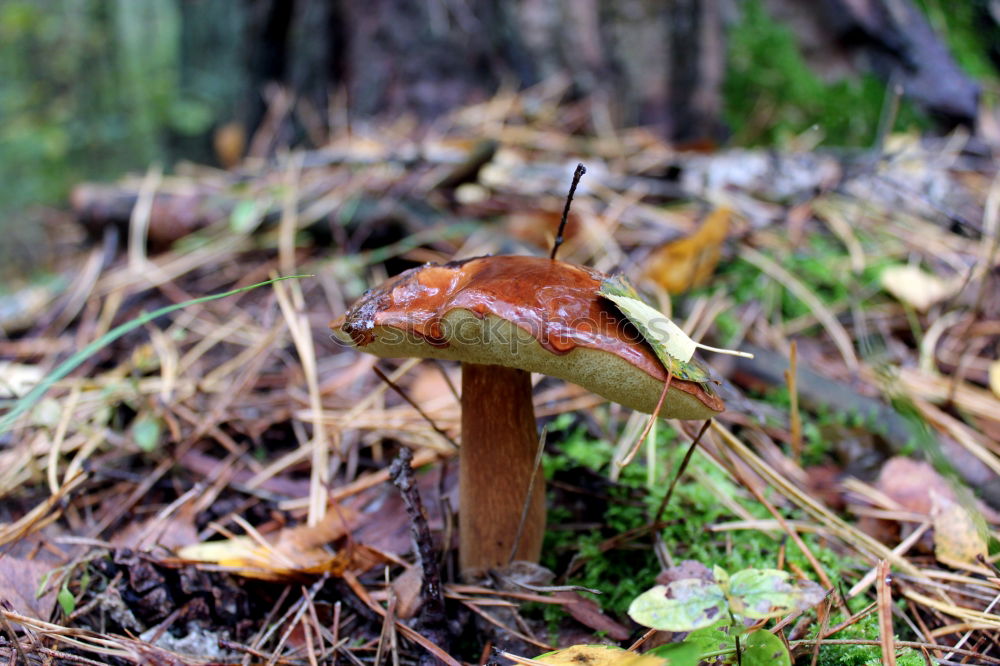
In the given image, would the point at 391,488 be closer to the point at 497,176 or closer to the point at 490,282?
the point at 490,282

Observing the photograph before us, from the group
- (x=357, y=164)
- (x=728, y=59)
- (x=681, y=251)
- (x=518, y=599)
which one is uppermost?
(x=728, y=59)

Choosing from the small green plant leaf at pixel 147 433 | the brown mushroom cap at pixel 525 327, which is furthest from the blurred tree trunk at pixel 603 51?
the brown mushroom cap at pixel 525 327

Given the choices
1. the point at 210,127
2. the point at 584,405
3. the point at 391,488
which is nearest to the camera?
the point at 391,488

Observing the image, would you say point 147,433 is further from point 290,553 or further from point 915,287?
point 915,287

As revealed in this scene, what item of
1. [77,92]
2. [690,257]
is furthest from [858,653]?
[77,92]

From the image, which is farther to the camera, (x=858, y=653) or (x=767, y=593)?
(x=858, y=653)

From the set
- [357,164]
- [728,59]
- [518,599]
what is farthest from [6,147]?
[518,599]
